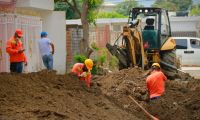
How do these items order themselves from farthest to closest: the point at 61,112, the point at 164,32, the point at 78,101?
the point at 164,32
the point at 78,101
the point at 61,112

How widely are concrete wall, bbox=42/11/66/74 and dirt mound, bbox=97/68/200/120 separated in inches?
278

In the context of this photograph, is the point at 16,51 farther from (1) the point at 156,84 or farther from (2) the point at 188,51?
(2) the point at 188,51

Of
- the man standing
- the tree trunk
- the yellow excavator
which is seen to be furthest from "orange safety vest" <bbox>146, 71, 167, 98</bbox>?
the tree trunk

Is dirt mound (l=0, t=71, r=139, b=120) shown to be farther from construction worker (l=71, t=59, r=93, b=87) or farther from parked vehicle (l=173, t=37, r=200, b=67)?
parked vehicle (l=173, t=37, r=200, b=67)

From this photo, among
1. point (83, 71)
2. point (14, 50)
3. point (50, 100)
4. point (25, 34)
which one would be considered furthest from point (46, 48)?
point (50, 100)

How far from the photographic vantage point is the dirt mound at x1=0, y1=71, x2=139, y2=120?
9625 millimetres

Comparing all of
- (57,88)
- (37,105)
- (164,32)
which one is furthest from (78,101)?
(164,32)

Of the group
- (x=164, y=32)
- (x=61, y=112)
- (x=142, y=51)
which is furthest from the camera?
(x=164, y=32)

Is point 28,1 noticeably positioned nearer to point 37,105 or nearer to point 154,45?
point 154,45

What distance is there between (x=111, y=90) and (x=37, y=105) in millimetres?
6828

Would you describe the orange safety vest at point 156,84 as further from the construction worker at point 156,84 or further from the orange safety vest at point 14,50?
the orange safety vest at point 14,50

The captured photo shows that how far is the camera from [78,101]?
1152 cm

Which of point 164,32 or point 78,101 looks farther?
point 164,32

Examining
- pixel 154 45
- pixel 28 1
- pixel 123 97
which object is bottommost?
pixel 123 97
